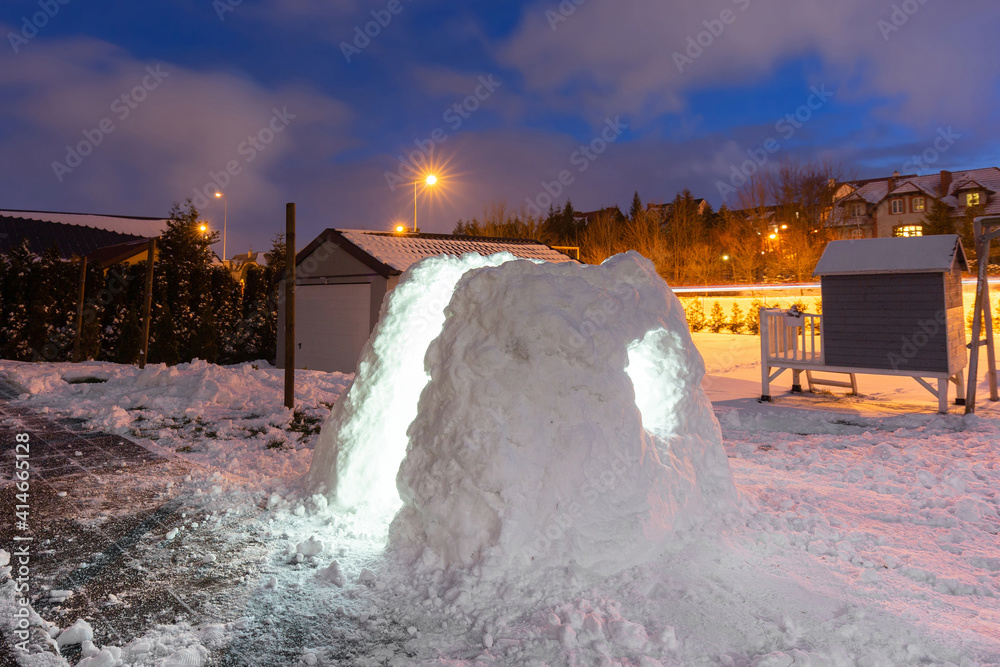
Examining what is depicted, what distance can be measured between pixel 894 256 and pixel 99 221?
33.4 m

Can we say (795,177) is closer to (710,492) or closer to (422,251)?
(422,251)

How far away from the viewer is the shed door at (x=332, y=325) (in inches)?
566

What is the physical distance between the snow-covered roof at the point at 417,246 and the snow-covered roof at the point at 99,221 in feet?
59.0

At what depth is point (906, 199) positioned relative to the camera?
40594 millimetres

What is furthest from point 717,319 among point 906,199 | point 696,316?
point 906,199

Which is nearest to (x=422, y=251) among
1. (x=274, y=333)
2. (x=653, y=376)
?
(x=274, y=333)

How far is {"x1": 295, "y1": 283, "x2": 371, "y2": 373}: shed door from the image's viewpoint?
1438 centimetres

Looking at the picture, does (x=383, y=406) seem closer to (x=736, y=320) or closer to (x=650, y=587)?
(x=650, y=587)

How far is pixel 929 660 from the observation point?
2697 mm

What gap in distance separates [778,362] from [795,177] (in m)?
31.0

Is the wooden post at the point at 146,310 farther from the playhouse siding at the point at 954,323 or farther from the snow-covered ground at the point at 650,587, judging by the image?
the playhouse siding at the point at 954,323

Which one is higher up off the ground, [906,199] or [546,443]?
[906,199]

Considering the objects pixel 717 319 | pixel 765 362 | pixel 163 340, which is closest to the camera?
pixel 765 362

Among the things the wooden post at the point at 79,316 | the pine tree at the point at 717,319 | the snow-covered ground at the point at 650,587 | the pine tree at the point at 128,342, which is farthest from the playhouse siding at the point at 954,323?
the pine tree at the point at 128,342
